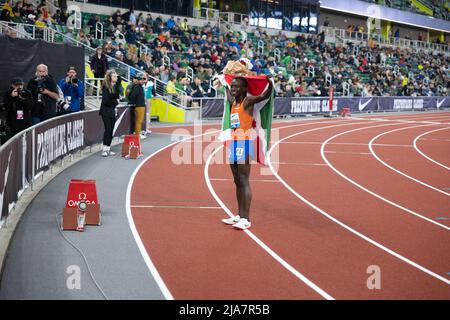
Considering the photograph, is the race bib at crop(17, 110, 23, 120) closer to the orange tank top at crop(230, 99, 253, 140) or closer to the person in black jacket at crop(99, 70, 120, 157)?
the person in black jacket at crop(99, 70, 120, 157)

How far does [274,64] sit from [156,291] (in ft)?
107

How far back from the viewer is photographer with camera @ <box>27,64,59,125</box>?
13500 millimetres

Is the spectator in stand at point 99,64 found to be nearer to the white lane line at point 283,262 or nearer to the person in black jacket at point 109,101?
the person in black jacket at point 109,101

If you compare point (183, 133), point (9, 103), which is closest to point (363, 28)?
point (183, 133)

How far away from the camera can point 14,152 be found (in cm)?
882

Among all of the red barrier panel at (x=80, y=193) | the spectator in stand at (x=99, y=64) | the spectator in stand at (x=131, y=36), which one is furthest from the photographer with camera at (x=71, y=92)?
the spectator in stand at (x=131, y=36)

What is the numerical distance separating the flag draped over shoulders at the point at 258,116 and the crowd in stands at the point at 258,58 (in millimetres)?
320

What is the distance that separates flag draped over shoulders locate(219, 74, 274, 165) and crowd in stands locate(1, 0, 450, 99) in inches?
12.6

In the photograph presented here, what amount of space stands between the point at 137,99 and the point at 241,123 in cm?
971

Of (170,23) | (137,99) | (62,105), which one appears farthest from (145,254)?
(170,23)

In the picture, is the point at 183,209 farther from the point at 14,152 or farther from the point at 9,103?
the point at 9,103

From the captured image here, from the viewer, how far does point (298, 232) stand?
28.8ft

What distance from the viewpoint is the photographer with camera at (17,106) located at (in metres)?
12.4

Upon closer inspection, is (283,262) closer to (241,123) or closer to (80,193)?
(241,123)
